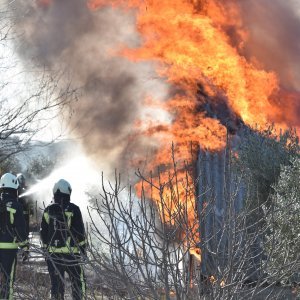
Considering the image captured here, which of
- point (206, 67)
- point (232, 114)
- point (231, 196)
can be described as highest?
point (206, 67)

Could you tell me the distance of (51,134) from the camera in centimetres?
1370

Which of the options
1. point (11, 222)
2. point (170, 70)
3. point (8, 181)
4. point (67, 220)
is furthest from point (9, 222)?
point (170, 70)

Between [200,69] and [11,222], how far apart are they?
4.35 m

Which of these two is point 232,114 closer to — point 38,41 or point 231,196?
point 38,41

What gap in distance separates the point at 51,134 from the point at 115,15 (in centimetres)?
318

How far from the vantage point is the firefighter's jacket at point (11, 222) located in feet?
28.4

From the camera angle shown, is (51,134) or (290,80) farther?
(51,134)

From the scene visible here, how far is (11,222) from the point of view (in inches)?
341

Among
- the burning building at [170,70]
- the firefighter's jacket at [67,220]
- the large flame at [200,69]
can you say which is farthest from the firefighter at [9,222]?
the large flame at [200,69]

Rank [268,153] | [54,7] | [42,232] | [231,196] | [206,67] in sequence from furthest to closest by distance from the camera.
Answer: [54,7]
[206,67]
[268,153]
[42,232]
[231,196]

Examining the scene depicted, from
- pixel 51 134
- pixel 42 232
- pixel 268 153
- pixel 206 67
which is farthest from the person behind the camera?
pixel 51 134

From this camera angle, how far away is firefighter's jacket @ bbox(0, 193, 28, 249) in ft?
28.4

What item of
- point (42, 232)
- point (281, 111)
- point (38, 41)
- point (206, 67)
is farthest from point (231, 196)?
point (38, 41)

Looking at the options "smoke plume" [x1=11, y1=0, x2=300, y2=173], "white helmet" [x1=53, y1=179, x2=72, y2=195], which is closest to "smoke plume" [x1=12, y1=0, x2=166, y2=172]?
"smoke plume" [x1=11, y1=0, x2=300, y2=173]
